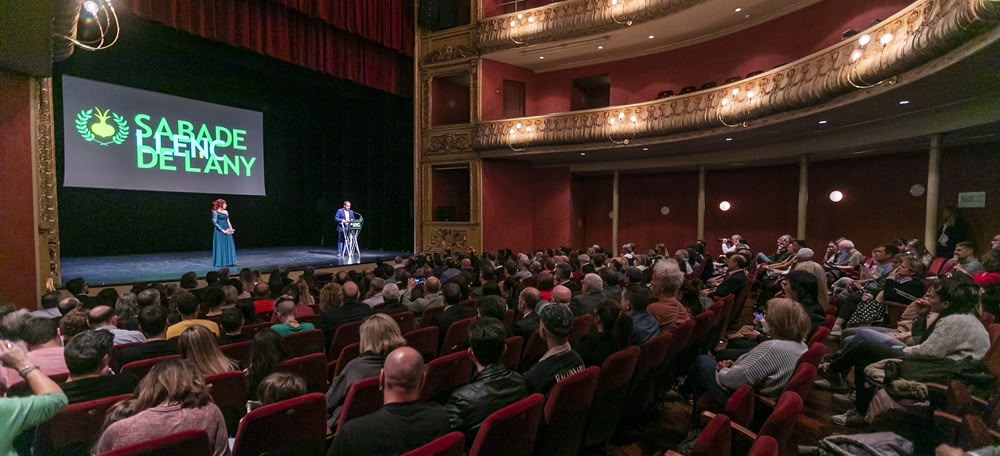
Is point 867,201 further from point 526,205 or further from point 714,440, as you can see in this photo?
point 714,440

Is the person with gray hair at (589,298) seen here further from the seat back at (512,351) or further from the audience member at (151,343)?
the audience member at (151,343)

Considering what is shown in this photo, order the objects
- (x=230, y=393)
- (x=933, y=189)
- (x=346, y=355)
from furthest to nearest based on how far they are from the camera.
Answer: (x=933, y=189), (x=346, y=355), (x=230, y=393)

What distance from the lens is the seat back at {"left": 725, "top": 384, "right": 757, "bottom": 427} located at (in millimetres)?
2391

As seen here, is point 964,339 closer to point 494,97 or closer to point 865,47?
point 865,47

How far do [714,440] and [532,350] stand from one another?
2.14 meters

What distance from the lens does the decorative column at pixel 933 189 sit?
25.9 feet

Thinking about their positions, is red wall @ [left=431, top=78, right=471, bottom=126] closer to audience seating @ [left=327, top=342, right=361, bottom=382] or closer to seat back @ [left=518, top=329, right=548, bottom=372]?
seat back @ [left=518, top=329, right=548, bottom=372]

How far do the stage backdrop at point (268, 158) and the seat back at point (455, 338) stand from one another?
28.0 feet

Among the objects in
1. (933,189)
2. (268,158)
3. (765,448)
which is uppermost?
(268,158)

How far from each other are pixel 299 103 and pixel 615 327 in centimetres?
1399

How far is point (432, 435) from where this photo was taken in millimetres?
1959

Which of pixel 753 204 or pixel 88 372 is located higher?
pixel 753 204

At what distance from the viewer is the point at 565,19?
39.2ft

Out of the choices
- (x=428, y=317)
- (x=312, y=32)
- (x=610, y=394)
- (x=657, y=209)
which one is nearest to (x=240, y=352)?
(x=428, y=317)
